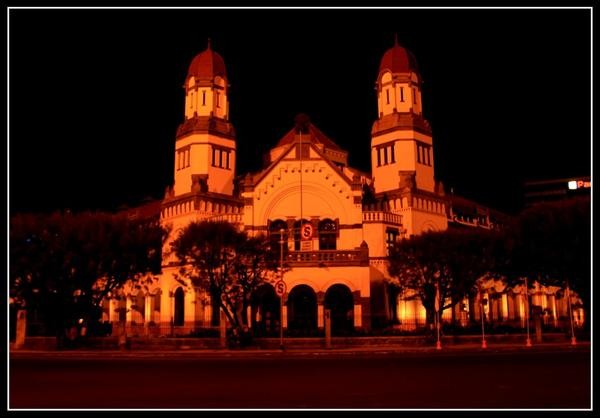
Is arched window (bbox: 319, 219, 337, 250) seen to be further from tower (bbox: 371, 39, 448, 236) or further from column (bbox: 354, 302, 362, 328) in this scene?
column (bbox: 354, 302, 362, 328)

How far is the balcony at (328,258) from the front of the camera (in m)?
59.6

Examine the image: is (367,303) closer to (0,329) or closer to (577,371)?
(577,371)

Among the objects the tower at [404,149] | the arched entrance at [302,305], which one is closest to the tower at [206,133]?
the arched entrance at [302,305]

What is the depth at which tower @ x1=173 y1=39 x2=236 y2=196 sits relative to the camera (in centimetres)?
7169

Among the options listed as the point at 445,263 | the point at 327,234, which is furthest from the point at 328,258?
the point at 445,263

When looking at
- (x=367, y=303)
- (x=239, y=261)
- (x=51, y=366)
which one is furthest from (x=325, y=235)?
(x=51, y=366)

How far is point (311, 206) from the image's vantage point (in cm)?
6594

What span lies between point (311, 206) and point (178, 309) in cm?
1818

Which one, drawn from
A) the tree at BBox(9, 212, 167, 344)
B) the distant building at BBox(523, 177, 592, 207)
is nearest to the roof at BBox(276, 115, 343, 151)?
the tree at BBox(9, 212, 167, 344)

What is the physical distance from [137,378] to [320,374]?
6624 mm

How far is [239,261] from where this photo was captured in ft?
171

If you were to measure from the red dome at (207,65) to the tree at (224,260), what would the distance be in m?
26.3

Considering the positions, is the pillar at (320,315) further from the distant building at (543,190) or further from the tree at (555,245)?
the distant building at (543,190)

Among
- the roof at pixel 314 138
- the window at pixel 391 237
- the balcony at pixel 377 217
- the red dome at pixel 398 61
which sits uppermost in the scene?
the red dome at pixel 398 61
